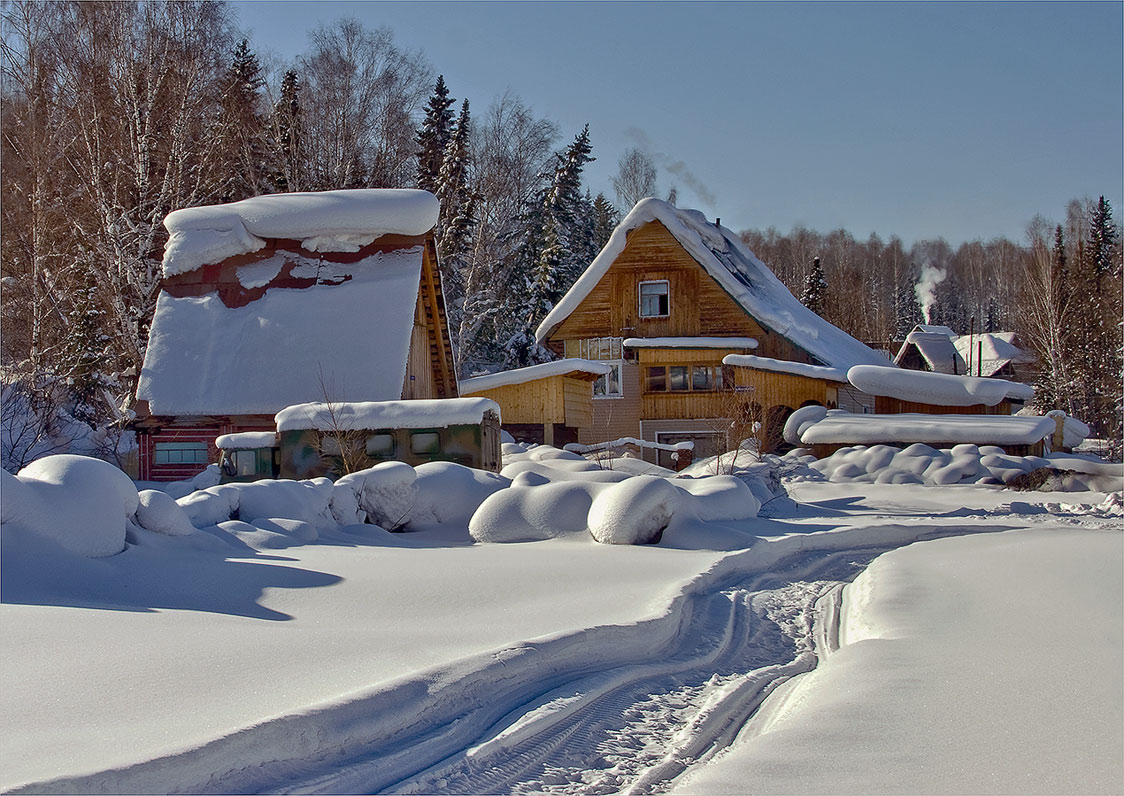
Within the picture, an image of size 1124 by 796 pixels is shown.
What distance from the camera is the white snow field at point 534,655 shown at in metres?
3.44

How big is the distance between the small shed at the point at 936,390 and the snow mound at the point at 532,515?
1771cm

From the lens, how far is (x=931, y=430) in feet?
77.4

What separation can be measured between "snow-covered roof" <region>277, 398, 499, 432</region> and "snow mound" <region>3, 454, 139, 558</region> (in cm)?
772

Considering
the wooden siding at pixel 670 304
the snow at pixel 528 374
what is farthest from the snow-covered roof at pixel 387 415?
the wooden siding at pixel 670 304

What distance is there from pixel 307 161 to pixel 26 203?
9196 mm

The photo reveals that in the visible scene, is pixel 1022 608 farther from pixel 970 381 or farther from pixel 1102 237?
pixel 1102 237

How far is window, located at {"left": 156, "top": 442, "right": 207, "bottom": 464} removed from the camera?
19234 millimetres

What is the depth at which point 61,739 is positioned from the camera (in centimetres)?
321

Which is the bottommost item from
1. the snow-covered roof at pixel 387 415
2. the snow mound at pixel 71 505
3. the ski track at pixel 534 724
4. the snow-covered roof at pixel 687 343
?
the ski track at pixel 534 724

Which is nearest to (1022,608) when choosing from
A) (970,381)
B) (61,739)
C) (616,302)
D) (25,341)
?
(61,739)

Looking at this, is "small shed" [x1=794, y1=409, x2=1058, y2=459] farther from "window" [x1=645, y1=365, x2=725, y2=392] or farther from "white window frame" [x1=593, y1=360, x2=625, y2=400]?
"white window frame" [x1=593, y1=360, x2=625, y2=400]

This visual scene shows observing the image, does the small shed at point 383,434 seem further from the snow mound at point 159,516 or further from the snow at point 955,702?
the snow at point 955,702

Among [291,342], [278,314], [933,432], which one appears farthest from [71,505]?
[933,432]

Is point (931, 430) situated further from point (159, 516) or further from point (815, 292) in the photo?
point (815, 292)
